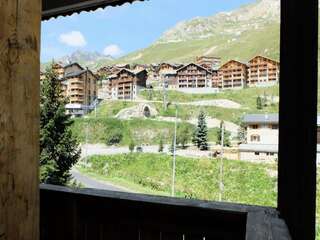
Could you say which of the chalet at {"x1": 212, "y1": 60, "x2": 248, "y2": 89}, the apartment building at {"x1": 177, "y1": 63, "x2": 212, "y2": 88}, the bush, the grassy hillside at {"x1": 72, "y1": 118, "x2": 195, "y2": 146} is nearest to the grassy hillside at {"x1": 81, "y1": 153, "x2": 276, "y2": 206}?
the bush

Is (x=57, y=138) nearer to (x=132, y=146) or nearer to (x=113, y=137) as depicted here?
(x=113, y=137)

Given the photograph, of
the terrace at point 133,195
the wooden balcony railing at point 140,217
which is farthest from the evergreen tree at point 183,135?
the wooden balcony railing at point 140,217

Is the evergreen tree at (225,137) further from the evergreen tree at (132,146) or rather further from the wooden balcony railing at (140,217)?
the wooden balcony railing at (140,217)

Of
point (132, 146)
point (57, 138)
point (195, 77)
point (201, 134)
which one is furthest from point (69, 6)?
point (57, 138)

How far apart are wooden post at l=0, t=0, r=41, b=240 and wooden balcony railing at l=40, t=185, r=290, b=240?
61 cm

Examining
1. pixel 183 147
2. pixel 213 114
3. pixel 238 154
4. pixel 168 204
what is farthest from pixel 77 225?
pixel 183 147

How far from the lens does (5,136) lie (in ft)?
1.73

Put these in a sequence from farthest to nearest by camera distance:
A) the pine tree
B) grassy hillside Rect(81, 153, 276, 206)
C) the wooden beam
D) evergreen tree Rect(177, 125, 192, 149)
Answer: the pine tree, evergreen tree Rect(177, 125, 192, 149), grassy hillside Rect(81, 153, 276, 206), the wooden beam

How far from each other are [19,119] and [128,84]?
5353mm

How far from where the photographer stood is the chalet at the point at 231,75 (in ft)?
11.7

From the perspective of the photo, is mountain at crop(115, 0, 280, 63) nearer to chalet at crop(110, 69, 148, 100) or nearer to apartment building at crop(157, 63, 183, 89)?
apartment building at crop(157, 63, 183, 89)

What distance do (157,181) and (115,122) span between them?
5.98 ft

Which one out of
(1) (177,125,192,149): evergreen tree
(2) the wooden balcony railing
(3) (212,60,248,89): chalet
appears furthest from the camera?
(1) (177,125,192,149): evergreen tree

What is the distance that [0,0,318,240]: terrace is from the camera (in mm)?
538
